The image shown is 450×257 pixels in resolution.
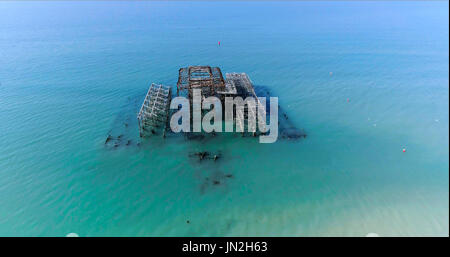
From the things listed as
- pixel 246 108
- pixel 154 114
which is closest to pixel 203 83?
pixel 246 108

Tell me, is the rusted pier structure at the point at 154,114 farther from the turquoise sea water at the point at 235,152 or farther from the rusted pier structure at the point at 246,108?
the rusted pier structure at the point at 246,108

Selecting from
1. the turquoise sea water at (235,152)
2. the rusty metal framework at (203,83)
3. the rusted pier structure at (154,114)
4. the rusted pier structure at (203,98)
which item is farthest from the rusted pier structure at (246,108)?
the rusted pier structure at (154,114)

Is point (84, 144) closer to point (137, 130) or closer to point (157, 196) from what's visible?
point (137, 130)

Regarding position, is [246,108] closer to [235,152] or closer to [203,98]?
[203,98]

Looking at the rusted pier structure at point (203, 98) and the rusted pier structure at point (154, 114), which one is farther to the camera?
the rusted pier structure at point (203, 98)

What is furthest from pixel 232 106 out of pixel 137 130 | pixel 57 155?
pixel 57 155

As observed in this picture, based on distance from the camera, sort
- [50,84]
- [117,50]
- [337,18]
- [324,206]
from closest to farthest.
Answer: [324,206] < [50,84] < [117,50] < [337,18]
